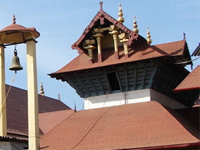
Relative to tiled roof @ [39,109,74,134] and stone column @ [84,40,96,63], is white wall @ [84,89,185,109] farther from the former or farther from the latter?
tiled roof @ [39,109,74,134]

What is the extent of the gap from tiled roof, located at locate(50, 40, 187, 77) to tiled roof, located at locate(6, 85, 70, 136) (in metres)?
10.7

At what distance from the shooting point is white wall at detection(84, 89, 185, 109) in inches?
870

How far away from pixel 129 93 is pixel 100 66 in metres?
1.89

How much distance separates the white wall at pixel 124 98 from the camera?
22094 mm

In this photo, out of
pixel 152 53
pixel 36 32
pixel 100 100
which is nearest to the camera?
pixel 36 32

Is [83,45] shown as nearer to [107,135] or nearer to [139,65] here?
[139,65]

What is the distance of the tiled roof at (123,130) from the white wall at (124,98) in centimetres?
43

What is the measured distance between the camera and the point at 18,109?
120 ft

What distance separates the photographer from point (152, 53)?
21656mm

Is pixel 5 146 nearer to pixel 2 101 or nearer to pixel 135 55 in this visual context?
pixel 2 101

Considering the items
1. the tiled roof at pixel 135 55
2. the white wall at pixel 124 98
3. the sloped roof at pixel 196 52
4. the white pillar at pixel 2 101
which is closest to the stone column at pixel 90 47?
the tiled roof at pixel 135 55

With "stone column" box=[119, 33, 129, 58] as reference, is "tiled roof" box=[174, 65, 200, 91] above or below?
below

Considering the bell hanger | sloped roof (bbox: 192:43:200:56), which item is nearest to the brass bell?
the bell hanger

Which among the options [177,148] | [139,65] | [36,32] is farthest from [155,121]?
[36,32]
